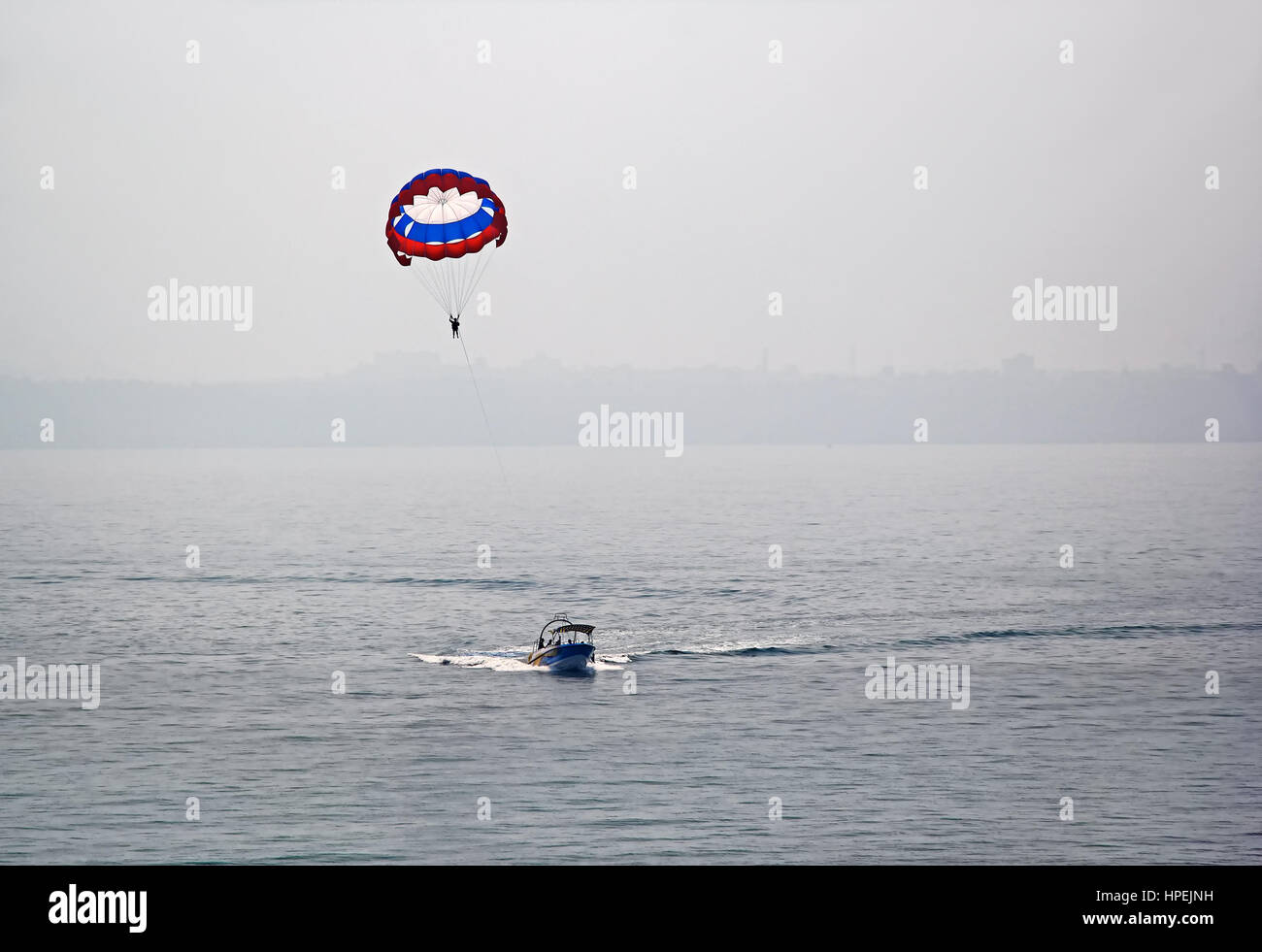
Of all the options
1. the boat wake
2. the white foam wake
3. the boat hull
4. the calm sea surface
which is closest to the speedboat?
the boat hull

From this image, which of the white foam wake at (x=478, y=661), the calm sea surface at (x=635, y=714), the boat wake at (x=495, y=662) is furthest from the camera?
the white foam wake at (x=478, y=661)

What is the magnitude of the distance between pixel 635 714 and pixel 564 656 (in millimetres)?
8237

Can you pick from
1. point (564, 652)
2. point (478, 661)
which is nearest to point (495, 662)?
point (478, 661)

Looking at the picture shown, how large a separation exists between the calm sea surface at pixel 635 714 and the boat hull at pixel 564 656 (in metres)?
1.17

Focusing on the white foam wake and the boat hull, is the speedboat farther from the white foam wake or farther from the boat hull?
the white foam wake

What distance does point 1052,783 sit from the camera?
5000cm

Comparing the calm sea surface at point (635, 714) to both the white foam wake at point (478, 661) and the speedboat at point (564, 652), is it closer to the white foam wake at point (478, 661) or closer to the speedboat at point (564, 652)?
the white foam wake at point (478, 661)

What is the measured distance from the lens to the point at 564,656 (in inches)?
2562

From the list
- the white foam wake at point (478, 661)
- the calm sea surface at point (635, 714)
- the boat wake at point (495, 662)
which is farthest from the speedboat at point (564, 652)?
the calm sea surface at point (635, 714)

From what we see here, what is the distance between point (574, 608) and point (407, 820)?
1666 inches

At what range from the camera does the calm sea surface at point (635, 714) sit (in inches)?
1722

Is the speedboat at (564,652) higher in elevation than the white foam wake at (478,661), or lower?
higher

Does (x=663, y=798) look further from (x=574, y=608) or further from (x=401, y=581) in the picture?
(x=401, y=581)

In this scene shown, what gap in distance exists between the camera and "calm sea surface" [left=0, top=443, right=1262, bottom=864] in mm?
43750
